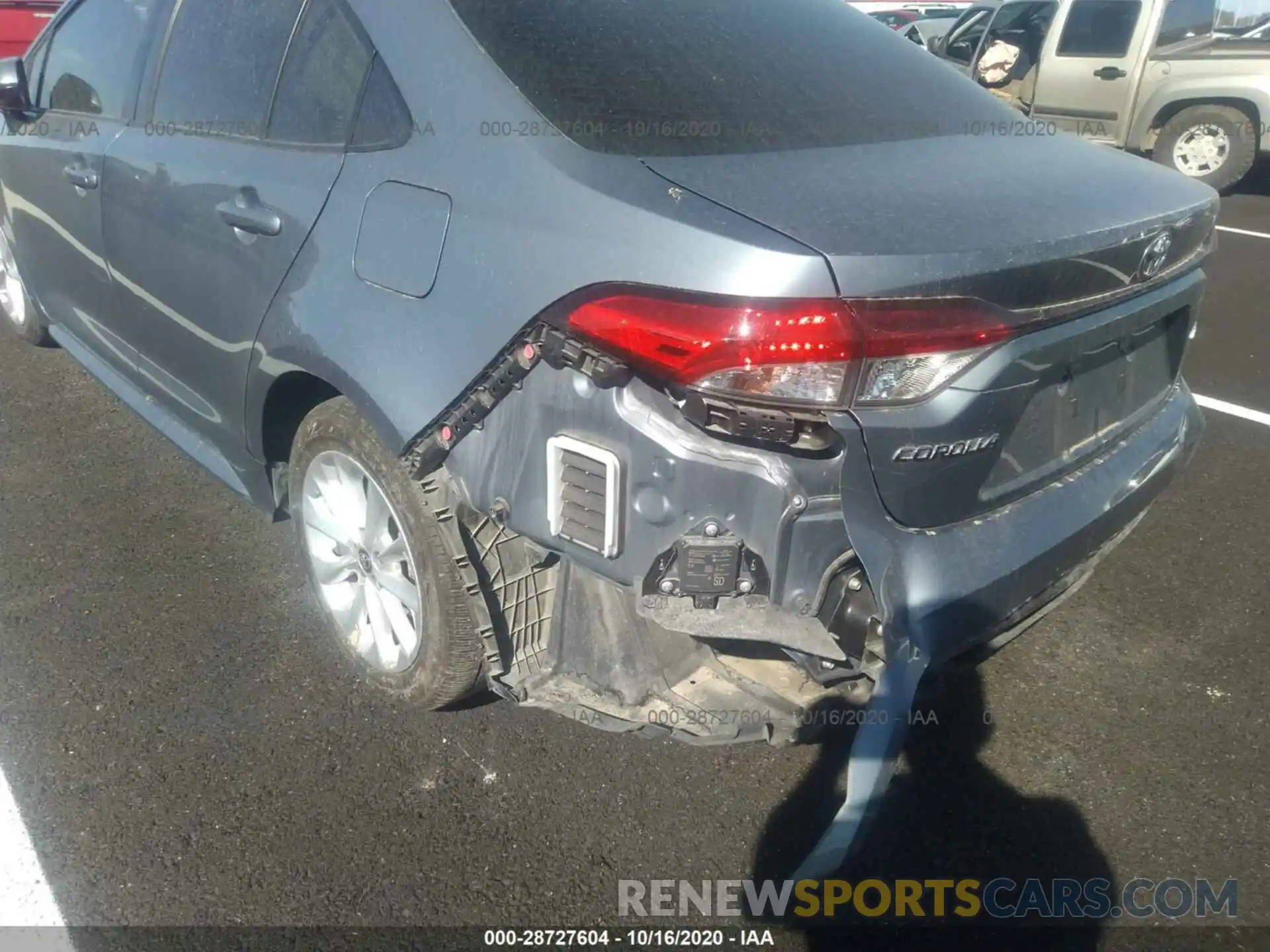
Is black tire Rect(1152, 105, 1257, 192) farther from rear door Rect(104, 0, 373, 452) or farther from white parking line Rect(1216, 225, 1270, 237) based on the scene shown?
rear door Rect(104, 0, 373, 452)

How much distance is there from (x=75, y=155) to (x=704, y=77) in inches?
92.0

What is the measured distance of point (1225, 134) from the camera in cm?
873

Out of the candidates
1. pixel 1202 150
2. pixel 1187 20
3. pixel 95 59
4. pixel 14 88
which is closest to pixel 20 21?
pixel 14 88

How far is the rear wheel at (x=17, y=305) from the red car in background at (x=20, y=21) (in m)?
4.74

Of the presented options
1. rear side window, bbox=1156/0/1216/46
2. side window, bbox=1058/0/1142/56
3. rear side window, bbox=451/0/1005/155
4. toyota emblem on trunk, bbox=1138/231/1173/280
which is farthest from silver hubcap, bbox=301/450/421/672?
rear side window, bbox=1156/0/1216/46

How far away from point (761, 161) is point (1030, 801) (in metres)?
1.64

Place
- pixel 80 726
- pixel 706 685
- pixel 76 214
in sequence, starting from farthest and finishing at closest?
pixel 76 214
pixel 80 726
pixel 706 685

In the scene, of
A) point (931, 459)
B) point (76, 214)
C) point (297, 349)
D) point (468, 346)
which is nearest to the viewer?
point (931, 459)

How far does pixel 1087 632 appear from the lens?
2.95m

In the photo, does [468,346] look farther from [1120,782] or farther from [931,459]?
[1120,782]

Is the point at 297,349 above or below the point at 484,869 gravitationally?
above

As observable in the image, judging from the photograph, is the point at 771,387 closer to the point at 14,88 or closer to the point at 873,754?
the point at 873,754

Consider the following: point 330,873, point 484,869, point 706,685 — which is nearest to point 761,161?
point 706,685

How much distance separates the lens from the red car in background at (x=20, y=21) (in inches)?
322
